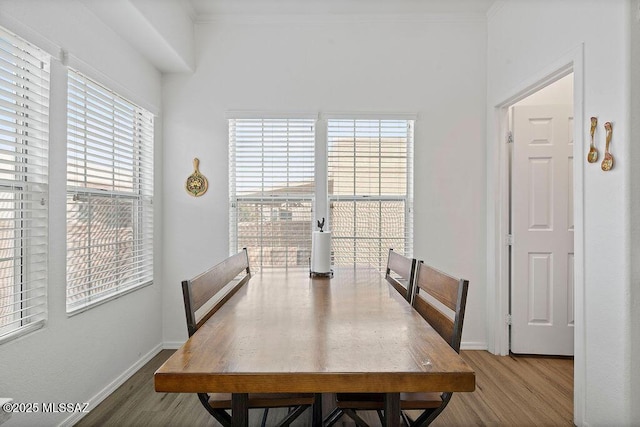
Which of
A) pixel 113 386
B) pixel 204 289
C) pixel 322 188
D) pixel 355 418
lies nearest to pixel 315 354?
pixel 355 418

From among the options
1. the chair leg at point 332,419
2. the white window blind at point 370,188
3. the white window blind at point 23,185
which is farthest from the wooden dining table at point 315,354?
the white window blind at point 370,188

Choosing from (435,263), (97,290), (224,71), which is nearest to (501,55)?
(435,263)

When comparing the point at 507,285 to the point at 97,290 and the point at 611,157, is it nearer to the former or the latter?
the point at 611,157

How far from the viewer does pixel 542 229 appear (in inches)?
113

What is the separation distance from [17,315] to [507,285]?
3.26 meters

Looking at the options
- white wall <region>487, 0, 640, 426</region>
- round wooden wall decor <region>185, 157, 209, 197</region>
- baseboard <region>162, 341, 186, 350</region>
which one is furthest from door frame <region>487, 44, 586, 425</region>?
baseboard <region>162, 341, 186, 350</region>

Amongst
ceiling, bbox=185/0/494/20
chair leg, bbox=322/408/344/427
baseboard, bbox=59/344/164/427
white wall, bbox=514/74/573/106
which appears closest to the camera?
chair leg, bbox=322/408/344/427

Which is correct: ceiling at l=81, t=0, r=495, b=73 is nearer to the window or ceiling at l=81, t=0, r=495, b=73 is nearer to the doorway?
the window

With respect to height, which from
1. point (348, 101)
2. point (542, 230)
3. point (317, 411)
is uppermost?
point (348, 101)

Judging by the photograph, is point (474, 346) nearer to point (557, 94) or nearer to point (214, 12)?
point (557, 94)

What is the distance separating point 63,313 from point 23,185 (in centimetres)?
71

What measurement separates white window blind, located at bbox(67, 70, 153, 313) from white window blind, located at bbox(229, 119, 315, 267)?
704mm

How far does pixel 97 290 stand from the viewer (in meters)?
2.25

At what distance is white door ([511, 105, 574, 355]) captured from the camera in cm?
284
